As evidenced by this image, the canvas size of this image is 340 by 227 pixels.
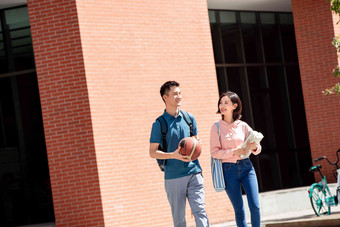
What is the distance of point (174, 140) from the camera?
627 cm

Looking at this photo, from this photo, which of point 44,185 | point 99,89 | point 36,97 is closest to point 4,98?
point 36,97

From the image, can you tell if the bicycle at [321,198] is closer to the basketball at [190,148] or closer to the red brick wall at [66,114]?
the red brick wall at [66,114]

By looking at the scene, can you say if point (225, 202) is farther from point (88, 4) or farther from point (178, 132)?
point (178, 132)

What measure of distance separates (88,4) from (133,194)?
148 inches

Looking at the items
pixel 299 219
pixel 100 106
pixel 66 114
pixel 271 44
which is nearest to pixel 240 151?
pixel 299 219

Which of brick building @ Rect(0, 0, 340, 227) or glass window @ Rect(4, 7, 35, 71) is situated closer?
brick building @ Rect(0, 0, 340, 227)

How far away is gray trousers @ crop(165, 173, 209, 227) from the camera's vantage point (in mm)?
6176

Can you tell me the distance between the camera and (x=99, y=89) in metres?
10.8

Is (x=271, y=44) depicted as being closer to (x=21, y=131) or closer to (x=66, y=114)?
A: (x=21, y=131)

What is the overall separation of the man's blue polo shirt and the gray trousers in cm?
7

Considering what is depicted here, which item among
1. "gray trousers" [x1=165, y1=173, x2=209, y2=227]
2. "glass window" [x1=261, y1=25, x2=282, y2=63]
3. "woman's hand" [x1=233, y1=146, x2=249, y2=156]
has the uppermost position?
"glass window" [x1=261, y1=25, x2=282, y2=63]

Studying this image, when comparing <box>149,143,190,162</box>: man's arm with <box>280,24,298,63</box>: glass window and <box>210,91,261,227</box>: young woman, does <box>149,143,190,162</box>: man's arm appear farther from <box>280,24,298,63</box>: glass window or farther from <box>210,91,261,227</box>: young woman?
<box>280,24,298,63</box>: glass window

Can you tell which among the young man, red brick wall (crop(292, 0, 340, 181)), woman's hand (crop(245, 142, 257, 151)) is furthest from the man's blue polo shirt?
red brick wall (crop(292, 0, 340, 181))

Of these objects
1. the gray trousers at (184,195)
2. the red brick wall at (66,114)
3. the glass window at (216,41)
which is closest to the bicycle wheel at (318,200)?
the red brick wall at (66,114)
